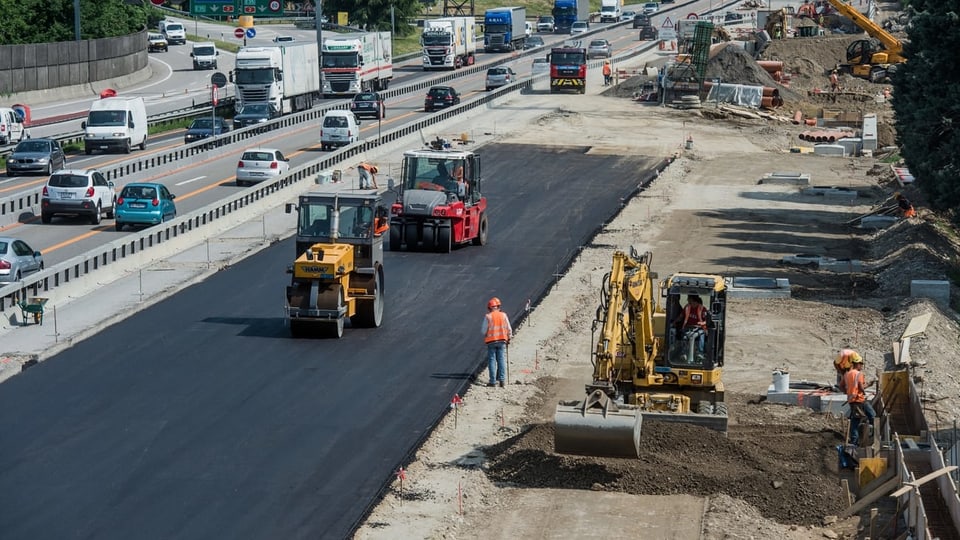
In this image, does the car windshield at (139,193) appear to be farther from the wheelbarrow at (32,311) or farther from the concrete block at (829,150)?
the concrete block at (829,150)

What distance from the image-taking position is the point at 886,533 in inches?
787

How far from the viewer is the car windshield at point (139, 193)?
4609 cm

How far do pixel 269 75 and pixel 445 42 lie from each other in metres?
35.0

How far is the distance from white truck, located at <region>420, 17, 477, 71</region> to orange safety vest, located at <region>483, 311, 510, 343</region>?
81.7m

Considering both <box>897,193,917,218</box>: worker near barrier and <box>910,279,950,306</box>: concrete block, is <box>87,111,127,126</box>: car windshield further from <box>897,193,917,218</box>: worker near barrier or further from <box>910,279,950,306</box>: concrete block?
<box>910,279,950,306</box>: concrete block

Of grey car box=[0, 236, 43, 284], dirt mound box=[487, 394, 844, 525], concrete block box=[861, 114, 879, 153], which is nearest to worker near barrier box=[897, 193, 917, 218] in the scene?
concrete block box=[861, 114, 879, 153]

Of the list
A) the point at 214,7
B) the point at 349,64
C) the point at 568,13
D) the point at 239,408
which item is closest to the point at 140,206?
the point at 239,408

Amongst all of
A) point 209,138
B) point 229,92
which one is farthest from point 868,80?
point 209,138

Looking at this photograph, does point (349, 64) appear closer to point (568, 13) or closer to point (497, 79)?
point (497, 79)

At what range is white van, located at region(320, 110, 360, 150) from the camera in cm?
6550

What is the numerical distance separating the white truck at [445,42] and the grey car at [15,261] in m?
72.9

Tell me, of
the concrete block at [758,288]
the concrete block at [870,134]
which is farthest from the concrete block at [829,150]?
the concrete block at [758,288]

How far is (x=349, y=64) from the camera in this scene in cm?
8919

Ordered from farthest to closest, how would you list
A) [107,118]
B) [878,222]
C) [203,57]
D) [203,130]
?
1. [203,57]
2. [203,130]
3. [107,118]
4. [878,222]
